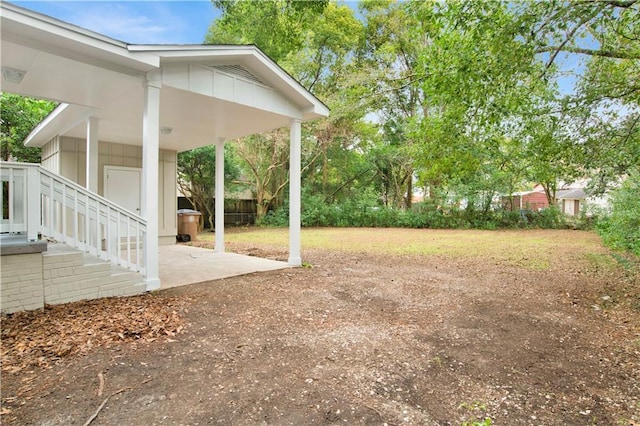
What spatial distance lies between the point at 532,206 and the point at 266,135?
48.7 feet

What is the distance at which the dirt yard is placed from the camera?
2172 millimetres

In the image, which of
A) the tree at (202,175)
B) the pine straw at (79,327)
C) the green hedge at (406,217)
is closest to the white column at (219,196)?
the pine straw at (79,327)

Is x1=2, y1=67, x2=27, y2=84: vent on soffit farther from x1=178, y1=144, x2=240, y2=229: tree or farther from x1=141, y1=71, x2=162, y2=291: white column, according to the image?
x1=178, y1=144, x2=240, y2=229: tree

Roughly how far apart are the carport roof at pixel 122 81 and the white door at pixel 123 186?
101 centimetres

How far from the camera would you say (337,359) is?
2885mm

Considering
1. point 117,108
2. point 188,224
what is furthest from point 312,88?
point 117,108

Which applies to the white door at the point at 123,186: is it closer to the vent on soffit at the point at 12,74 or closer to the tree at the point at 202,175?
the vent on soffit at the point at 12,74

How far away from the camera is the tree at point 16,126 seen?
1108cm

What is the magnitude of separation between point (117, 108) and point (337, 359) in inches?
230

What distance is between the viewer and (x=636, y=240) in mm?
4559

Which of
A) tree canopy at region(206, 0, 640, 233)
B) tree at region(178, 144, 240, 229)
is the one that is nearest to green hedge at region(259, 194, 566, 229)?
tree at region(178, 144, 240, 229)

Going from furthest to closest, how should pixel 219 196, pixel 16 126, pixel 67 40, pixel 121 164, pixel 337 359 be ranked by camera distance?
1. pixel 16 126
2. pixel 121 164
3. pixel 219 196
4. pixel 67 40
5. pixel 337 359

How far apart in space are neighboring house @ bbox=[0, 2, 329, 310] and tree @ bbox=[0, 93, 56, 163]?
13.9ft

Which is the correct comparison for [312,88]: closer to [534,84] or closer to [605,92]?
[534,84]
